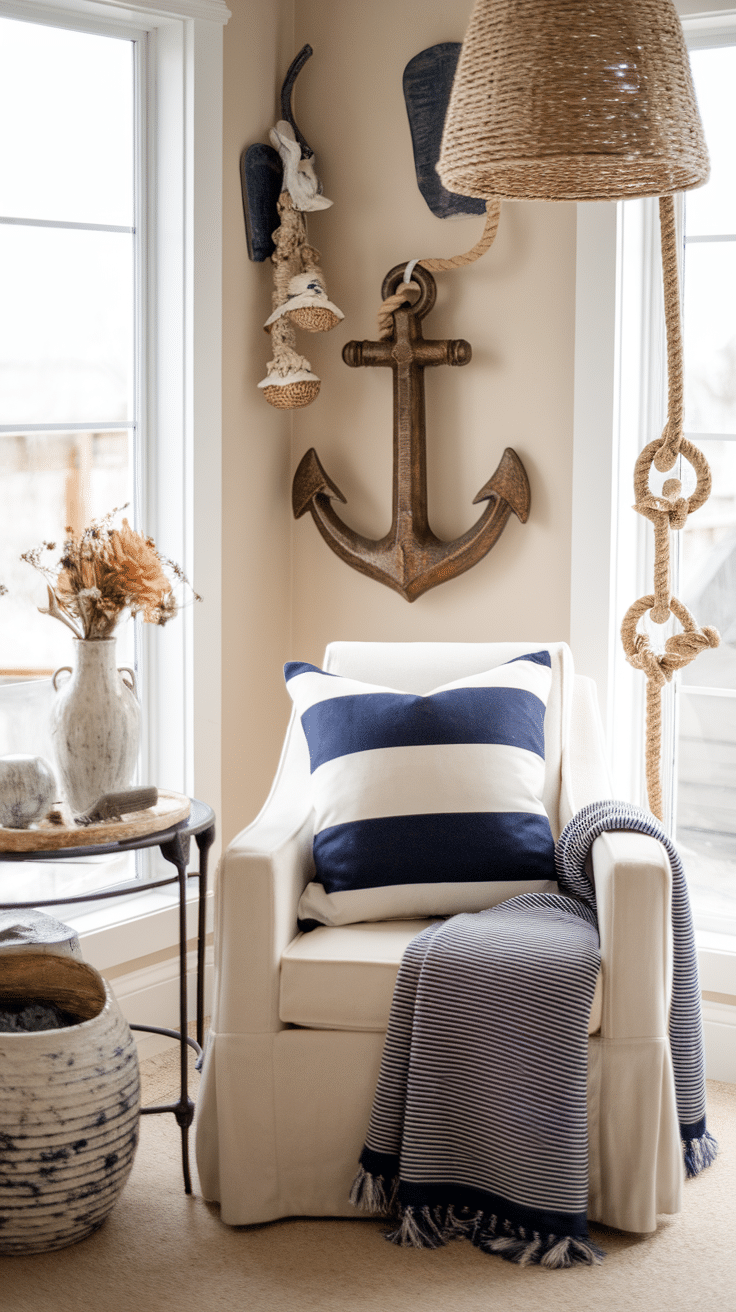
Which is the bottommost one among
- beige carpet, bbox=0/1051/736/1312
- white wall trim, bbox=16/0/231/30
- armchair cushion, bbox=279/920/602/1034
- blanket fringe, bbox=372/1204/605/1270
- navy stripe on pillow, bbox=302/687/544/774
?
beige carpet, bbox=0/1051/736/1312

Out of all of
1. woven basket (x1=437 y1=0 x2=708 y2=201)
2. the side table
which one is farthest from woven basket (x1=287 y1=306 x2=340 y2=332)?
the side table

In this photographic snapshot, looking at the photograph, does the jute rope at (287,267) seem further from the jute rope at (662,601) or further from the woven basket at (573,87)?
the woven basket at (573,87)

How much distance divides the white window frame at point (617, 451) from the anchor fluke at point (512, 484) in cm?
11

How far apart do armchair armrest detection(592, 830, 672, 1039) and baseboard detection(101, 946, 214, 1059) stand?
1125mm

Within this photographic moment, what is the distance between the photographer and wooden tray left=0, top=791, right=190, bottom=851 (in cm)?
195

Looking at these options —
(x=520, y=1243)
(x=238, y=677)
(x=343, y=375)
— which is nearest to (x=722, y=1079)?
(x=520, y=1243)

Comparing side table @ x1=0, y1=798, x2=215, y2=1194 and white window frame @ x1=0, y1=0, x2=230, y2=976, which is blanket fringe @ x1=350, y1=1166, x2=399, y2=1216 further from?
white window frame @ x1=0, y1=0, x2=230, y2=976

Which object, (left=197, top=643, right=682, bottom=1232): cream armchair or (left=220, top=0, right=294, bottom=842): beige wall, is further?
(left=220, top=0, right=294, bottom=842): beige wall

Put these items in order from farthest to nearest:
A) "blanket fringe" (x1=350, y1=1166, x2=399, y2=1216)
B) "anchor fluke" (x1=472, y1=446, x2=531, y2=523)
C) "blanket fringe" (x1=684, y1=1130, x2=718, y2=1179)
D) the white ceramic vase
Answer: "anchor fluke" (x1=472, y1=446, x2=531, y2=523), "blanket fringe" (x1=684, y1=1130, x2=718, y2=1179), the white ceramic vase, "blanket fringe" (x1=350, y1=1166, x2=399, y2=1216)

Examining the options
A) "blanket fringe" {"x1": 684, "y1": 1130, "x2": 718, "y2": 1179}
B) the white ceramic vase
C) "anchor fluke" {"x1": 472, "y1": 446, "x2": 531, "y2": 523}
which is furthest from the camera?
"anchor fluke" {"x1": 472, "y1": 446, "x2": 531, "y2": 523}

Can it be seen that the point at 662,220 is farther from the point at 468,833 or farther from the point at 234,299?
the point at 468,833

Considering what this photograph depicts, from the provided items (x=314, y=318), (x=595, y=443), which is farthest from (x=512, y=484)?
(x=314, y=318)

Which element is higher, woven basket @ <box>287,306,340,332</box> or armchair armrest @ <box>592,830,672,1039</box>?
woven basket @ <box>287,306,340,332</box>

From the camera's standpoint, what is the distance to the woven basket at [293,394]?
2914 millimetres
